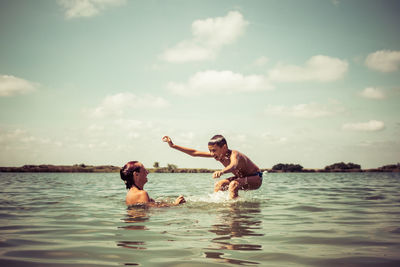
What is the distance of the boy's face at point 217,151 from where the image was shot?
29.8 ft

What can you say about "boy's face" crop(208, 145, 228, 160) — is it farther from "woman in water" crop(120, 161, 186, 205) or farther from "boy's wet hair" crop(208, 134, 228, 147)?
"woman in water" crop(120, 161, 186, 205)

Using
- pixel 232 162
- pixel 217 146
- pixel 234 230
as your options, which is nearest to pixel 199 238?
pixel 234 230

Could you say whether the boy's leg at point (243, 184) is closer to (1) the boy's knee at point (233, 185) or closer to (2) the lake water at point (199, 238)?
(1) the boy's knee at point (233, 185)

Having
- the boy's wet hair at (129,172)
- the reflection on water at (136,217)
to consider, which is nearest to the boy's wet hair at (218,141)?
the boy's wet hair at (129,172)

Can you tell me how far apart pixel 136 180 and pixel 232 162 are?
2.78m

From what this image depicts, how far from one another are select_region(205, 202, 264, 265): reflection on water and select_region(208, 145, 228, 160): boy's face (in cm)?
189

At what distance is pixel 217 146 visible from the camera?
9055 mm

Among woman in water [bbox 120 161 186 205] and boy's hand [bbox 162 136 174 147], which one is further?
boy's hand [bbox 162 136 174 147]

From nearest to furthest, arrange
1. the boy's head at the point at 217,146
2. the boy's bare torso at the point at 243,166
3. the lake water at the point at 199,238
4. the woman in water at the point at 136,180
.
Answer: the lake water at the point at 199,238 < the woman in water at the point at 136,180 < the boy's head at the point at 217,146 < the boy's bare torso at the point at 243,166

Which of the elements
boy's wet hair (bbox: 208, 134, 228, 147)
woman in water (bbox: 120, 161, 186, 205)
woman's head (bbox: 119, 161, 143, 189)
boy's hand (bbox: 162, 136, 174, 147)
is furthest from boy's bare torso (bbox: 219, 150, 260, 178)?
woman's head (bbox: 119, 161, 143, 189)

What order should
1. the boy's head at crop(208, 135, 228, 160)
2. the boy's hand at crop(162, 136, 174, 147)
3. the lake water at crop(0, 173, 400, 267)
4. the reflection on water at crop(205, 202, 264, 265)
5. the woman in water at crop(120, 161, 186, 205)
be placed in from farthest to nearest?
the boy's hand at crop(162, 136, 174, 147) < the boy's head at crop(208, 135, 228, 160) < the woman in water at crop(120, 161, 186, 205) < the reflection on water at crop(205, 202, 264, 265) < the lake water at crop(0, 173, 400, 267)

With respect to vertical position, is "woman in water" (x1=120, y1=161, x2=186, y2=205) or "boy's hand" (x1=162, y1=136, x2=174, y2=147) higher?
"boy's hand" (x1=162, y1=136, x2=174, y2=147)

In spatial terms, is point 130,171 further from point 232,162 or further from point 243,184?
point 243,184

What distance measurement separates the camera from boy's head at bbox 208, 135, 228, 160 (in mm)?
9069
